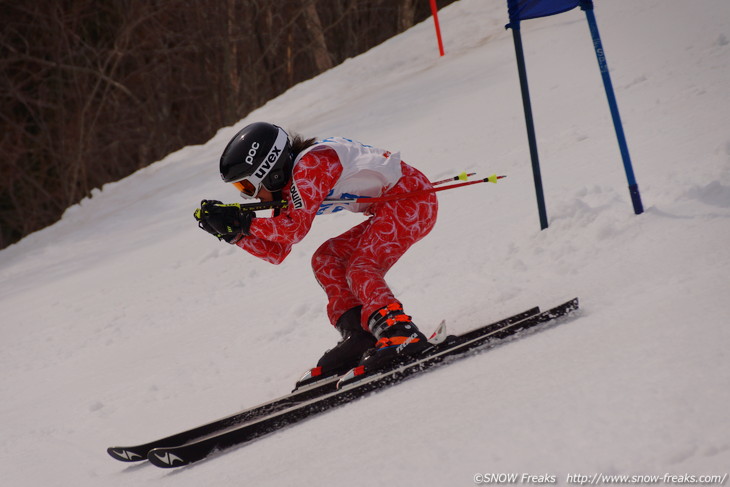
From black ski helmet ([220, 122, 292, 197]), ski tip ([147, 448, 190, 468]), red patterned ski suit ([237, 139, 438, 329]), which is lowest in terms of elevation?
ski tip ([147, 448, 190, 468])

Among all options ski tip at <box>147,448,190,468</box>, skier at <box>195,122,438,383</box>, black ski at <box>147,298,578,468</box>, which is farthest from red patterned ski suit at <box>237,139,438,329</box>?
ski tip at <box>147,448,190,468</box>

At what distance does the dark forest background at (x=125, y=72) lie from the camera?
19.5 m

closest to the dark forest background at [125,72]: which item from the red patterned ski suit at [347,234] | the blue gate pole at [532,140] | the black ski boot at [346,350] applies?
the blue gate pole at [532,140]

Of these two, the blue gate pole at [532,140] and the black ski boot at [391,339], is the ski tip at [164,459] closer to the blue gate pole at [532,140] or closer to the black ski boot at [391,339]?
the black ski boot at [391,339]

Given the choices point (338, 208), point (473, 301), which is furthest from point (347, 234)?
point (473, 301)

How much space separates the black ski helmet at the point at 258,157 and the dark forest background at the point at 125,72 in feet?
50.3

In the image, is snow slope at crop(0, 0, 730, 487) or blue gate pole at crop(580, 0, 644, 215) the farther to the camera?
blue gate pole at crop(580, 0, 644, 215)

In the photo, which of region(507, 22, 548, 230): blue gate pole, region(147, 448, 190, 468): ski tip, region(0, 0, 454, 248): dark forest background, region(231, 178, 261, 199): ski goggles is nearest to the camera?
region(147, 448, 190, 468): ski tip

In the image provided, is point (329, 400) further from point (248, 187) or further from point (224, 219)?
point (248, 187)

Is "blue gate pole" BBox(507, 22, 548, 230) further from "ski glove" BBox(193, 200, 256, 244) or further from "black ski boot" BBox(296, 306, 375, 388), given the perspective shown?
"ski glove" BBox(193, 200, 256, 244)

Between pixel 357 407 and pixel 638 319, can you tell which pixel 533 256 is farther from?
pixel 357 407

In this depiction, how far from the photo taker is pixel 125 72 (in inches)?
854

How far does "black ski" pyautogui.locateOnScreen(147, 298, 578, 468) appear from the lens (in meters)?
3.35

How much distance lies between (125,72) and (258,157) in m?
→ 19.7
